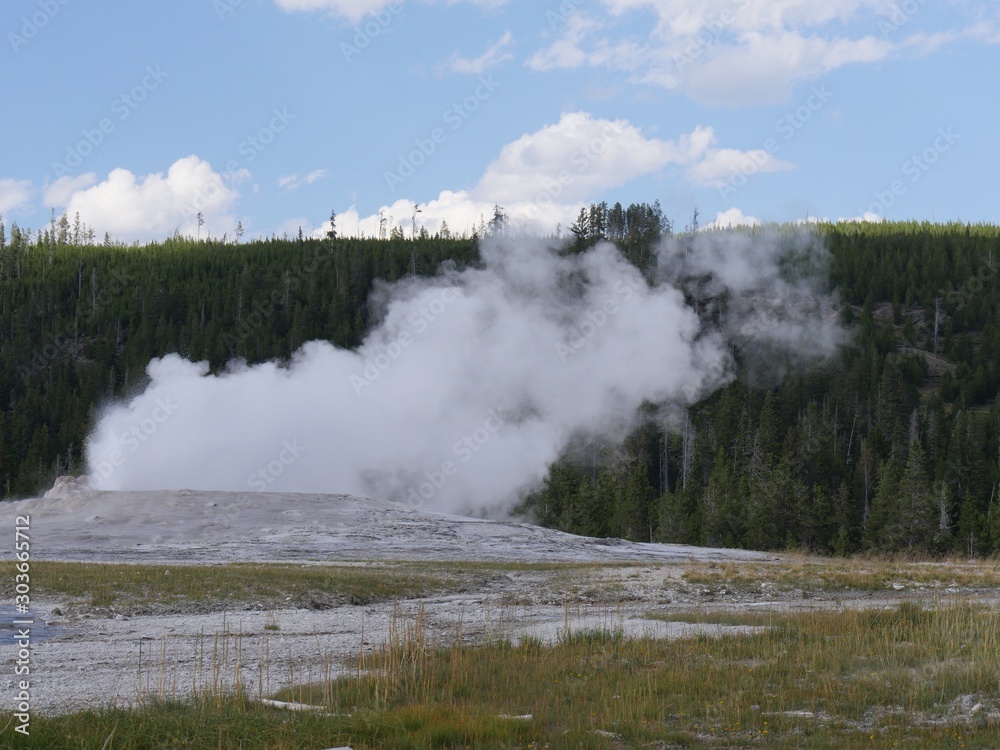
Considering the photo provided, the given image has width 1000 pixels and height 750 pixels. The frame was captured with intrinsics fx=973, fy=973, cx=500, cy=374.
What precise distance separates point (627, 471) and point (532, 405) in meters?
12.4

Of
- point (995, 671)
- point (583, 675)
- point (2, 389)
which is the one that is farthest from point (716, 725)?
point (2, 389)

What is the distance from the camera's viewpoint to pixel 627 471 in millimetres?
89500

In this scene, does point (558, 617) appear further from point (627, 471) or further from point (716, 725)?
point (627, 471)

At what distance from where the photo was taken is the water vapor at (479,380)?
237 ft
